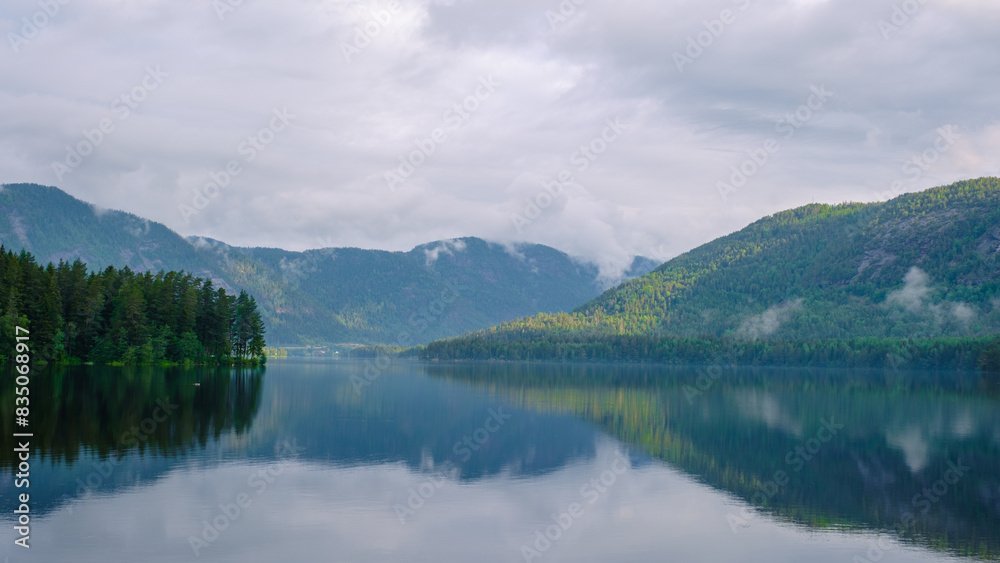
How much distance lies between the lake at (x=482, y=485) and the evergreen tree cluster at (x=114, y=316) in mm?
42868

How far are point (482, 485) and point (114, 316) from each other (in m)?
111

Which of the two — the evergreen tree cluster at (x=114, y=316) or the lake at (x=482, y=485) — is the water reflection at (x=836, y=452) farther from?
the evergreen tree cluster at (x=114, y=316)

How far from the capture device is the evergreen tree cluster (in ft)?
374

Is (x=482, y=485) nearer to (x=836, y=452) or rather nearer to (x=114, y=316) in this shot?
(x=836, y=452)

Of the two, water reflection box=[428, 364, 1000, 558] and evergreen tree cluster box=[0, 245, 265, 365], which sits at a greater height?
evergreen tree cluster box=[0, 245, 265, 365]

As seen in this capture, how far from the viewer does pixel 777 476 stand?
45.2 metres

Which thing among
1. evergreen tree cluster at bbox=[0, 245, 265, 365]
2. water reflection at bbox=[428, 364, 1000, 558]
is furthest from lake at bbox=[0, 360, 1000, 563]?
evergreen tree cluster at bbox=[0, 245, 265, 365]

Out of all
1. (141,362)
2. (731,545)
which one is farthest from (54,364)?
(731,545)

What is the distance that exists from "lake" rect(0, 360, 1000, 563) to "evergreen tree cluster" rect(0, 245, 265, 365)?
4287cm

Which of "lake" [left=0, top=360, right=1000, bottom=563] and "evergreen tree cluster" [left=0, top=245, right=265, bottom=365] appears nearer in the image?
"lake" [left=0, top=360, right=1000, bottom=563]

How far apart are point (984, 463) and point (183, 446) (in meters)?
50.9

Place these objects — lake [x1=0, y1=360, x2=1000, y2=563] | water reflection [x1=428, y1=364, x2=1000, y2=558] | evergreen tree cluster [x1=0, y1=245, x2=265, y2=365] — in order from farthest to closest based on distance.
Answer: evergreen tree cluster [x1=0, y1=245, x2=265, y2=365] → water reflection [x1=428, y1=364, x2=1000, y2=558] → lake [x1=0, y1=360, x2=1000, y2=563]

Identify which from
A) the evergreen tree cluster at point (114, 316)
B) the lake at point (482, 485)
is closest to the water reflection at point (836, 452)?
the lake at point (482, 485)

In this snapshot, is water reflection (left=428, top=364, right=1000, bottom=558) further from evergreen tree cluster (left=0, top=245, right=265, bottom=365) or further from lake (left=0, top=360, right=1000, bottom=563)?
evergreen tree cluster (left=0, top=245, right=265, bottom=365)
